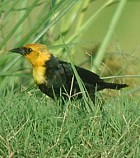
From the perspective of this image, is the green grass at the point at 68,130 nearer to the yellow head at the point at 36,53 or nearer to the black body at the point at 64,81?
the black body at the point at 64,81

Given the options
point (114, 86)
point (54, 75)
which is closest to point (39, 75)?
A: point (54, 75)

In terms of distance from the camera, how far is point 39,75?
4.60 m

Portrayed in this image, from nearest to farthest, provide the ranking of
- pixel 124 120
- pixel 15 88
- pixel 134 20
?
pixel 124 120
pixel 15 88
pixel 134 20

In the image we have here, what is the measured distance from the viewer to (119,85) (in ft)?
15.6

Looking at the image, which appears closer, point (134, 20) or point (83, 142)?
point (83, 142)

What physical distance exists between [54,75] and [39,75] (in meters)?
0.10

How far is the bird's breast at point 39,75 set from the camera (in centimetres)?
456

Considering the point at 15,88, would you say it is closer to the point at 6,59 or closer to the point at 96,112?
the point at 6,59

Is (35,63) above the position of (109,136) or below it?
above

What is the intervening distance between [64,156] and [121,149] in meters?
0.27

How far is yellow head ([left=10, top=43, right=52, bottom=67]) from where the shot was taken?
4684 millimetres

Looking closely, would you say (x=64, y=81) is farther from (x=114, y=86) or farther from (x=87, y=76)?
(x=114, y=86)

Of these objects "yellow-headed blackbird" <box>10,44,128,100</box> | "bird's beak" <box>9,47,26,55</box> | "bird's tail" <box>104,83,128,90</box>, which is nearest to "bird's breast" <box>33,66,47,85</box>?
"yellow-headed blackbird" <box>10,44,128,100</box>

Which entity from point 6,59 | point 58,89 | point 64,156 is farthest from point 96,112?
point 6,59
